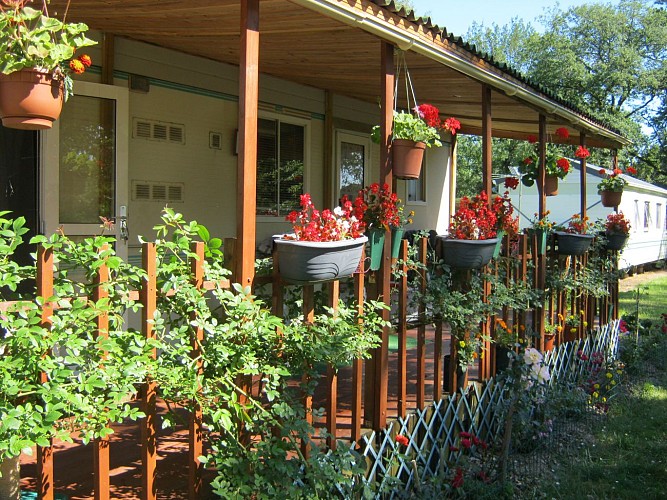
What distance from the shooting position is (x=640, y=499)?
14.7 ft

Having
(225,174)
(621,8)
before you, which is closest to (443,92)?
(225,174)

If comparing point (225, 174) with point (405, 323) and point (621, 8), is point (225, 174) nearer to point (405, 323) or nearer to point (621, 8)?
point (405, 323)

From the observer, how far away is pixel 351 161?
8766 mm

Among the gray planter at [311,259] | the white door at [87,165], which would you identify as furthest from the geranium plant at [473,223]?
the white door at [87,165]

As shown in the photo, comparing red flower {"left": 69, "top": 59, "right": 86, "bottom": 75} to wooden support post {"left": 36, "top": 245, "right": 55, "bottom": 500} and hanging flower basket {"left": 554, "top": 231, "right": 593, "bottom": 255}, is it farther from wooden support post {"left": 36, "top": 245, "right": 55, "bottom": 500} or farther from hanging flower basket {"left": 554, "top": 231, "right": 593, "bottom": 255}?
hanging flower basket {"left": 554, "top": 231, "right": 593, "bottom": 255}

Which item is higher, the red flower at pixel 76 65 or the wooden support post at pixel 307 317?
the red flower at pixel 76 65

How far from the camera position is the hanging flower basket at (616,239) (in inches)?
316

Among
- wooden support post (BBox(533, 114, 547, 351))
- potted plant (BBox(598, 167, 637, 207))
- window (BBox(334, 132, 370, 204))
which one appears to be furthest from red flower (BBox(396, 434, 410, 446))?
potted plant (BBox(598, 167, 637, 207))

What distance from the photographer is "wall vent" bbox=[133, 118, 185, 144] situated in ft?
18.9

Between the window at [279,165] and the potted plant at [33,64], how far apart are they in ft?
14.1

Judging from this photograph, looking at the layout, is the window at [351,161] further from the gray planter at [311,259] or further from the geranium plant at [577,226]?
the gray planter at [311,259]

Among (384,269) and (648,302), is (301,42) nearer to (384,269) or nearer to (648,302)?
(384,269)

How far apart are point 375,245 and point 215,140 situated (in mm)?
3109

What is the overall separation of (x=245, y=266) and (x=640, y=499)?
3.25m
